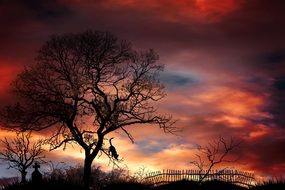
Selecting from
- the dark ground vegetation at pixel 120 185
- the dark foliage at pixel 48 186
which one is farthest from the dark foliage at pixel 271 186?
the dark foliage at pixel 48 186

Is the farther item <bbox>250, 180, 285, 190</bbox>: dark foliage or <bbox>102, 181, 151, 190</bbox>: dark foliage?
<bbox>102, 181, 151, 190</bbox>: dark foliage

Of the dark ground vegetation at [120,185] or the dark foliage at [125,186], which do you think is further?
the dark foliage at [125,186]

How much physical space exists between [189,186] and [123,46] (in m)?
17.7

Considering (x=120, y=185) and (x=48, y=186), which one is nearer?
(x=48, y=186)

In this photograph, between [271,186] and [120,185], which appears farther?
[120,185]

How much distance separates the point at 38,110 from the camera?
152 ft

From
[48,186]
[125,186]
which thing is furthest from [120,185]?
[48,186]

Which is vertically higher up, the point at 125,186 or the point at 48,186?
the point at 125,186

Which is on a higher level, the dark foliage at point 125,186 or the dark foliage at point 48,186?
the dark foliage at point 125,186

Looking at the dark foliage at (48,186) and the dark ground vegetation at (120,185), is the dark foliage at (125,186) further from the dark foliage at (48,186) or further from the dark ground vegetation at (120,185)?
the dark foliage at (48,186)

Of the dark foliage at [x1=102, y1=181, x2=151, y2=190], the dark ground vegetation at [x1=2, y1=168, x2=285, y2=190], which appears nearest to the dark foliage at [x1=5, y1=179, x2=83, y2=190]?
A: the dark ground vegetation at [x1=2, y1=168, x2=285, y2=190]

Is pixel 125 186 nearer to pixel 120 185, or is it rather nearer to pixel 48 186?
pixel 120 185

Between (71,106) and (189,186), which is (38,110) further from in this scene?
(189,186)

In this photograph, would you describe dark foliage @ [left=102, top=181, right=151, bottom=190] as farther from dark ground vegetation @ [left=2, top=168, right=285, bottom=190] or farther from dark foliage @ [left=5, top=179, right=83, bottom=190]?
dark foliage @ [left=5, top=179, right=83, bottom=190]
